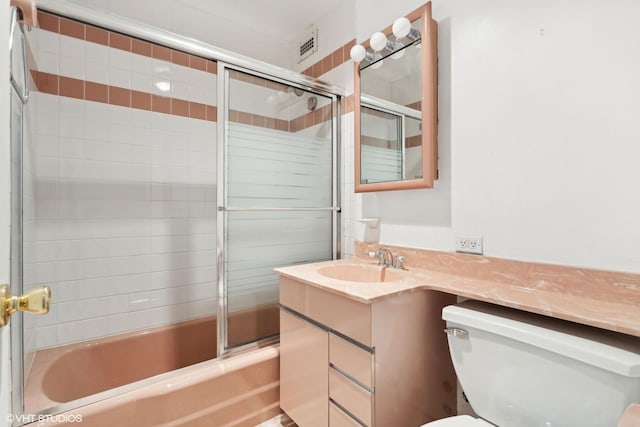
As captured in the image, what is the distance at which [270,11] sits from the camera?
2279mm

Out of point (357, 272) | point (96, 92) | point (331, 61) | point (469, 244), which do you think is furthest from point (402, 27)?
point (96, 92)

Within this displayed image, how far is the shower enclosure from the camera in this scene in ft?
5.53

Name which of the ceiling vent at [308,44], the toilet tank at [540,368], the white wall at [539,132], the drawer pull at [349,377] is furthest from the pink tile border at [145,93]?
the toilet tank at [540,368]

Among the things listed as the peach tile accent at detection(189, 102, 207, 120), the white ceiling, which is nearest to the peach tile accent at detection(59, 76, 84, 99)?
the peach tile accent at detection(189, 102, 207, 120)

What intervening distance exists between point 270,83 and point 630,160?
5.46ft

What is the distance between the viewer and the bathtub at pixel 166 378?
1.34 metres

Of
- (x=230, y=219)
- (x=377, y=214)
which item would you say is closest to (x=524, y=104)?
(x=377, y=214)

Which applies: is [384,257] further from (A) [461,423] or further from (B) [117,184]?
(B) [117,184]

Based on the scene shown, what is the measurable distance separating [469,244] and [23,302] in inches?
58.8

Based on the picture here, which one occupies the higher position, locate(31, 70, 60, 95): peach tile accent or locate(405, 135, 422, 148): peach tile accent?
locate(31, 70, 60, 95): peach tile accent

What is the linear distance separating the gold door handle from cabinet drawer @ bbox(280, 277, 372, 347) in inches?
36.3

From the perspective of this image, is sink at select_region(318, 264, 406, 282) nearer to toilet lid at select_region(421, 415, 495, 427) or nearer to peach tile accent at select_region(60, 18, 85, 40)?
toilet lid at select_region(421, 415, 495, 427)

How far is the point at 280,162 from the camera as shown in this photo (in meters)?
1.87

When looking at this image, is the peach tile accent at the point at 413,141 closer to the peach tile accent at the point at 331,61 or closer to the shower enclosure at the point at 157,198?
the shower enclosure at the point at 157,198
